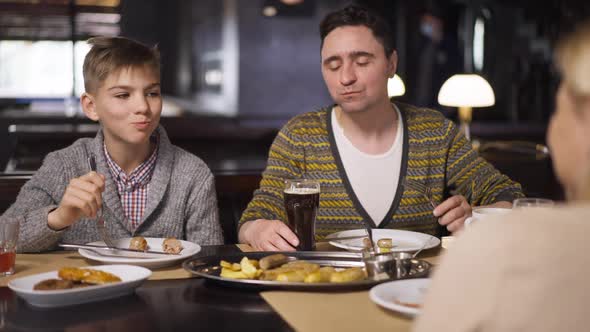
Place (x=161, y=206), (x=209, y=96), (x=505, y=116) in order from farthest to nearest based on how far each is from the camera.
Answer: (x=209, y=96) → (x=505, y=116) → (x=161, y=206)

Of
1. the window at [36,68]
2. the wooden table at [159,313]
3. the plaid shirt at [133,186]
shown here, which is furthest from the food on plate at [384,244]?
the window at [36,68]

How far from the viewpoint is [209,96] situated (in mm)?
8797

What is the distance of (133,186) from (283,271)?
3.01ft

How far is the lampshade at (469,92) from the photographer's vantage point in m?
4.24

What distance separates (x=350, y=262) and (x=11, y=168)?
93.3 inches

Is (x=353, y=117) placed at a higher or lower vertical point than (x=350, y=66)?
lower

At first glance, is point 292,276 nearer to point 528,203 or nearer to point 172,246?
point 172,246

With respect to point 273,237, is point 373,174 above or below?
above

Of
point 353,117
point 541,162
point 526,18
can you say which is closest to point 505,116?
point 526,18

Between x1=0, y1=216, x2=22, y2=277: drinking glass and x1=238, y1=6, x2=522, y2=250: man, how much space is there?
823 mm

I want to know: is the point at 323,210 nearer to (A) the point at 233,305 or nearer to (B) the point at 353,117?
(B) the point at 353,117

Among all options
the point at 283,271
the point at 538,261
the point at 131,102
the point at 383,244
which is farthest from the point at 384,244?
the point at 538,261

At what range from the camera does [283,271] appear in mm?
1546

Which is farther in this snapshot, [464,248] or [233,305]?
[233,305]
